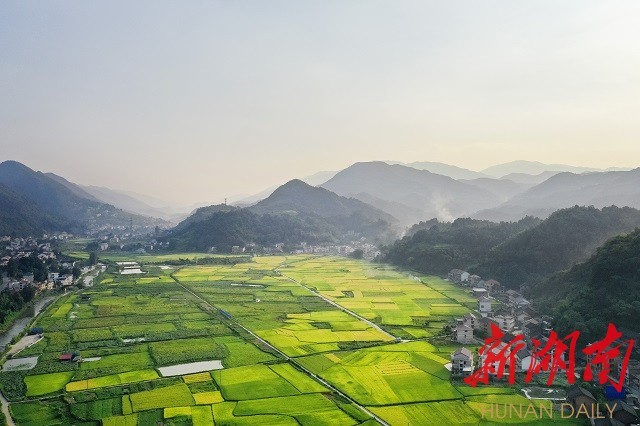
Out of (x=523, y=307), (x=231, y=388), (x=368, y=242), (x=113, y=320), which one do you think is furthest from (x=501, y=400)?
(x=368, y=242)

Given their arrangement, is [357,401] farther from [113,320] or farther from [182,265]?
[182,265]

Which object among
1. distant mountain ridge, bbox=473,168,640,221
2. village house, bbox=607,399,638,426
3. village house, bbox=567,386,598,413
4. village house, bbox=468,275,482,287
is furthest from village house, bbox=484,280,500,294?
distant mountain ridge, bbox=473,168,640,221

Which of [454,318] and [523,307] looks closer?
[454,318]

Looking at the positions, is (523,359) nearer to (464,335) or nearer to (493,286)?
(464,335)

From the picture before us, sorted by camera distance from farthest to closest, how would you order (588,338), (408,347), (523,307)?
(523,307) < (408,347) < (588,338)

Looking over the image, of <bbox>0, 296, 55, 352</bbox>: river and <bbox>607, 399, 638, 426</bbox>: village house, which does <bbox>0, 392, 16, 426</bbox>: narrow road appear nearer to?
<bbox>0, 296, 55, 352</bbox>: river

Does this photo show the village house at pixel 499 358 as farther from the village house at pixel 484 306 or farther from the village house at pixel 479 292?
the village house at pixel 479 292
